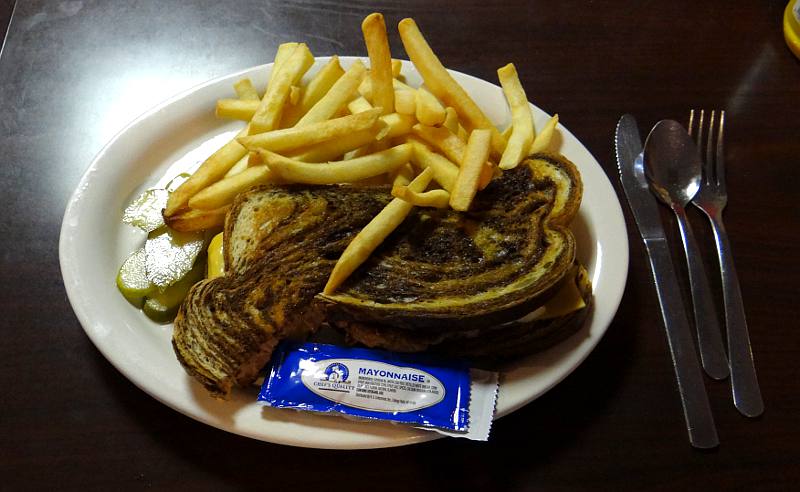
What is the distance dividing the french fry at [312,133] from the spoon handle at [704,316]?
3.47 feet

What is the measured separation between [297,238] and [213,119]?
2.31ft

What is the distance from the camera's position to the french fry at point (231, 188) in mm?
1556

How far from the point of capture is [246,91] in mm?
1814

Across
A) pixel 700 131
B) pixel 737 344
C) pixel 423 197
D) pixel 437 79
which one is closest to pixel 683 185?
pixel 700 131

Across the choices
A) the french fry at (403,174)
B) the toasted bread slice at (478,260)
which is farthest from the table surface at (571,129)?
the french fry at (403,174)

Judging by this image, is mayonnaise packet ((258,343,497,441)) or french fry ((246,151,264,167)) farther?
french fry ((246,151,264,167))

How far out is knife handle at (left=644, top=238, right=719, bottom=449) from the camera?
4.99 ft

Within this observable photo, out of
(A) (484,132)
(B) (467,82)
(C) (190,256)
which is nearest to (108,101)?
(C) (190,256)

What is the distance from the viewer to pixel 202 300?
1.41 metres

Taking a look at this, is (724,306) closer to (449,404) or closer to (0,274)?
(449,404)

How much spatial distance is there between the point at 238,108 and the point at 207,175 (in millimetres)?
251

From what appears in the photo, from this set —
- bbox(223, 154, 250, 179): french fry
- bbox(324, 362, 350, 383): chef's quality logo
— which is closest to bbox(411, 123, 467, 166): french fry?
bbox(223, 154, 250, 179): french fry

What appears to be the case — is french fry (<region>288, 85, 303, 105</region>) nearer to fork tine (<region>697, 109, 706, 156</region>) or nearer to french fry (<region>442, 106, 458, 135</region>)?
french fry (<region>442, 106, 458, 135</region>)

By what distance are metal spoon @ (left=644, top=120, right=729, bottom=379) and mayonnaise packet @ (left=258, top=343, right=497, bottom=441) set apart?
71cm
